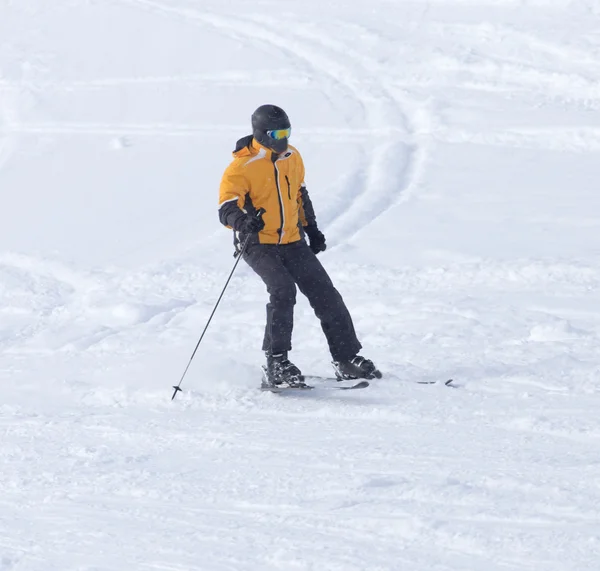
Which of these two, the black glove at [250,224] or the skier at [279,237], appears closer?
the black glove at [250,224]

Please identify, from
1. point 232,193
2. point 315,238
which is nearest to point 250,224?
point 232,193

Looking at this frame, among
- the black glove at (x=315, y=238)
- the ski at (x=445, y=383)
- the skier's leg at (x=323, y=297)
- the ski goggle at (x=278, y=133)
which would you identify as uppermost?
the ski goggle at (x=278, y=133)

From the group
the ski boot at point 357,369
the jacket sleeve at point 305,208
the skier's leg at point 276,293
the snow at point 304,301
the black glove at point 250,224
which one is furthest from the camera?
Answer: the jacket sleeve at point 305,208

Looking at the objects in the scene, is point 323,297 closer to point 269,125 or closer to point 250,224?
point 250,224

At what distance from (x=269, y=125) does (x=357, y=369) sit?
1477 mm

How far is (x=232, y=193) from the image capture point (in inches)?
220

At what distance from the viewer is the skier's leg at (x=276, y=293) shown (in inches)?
224

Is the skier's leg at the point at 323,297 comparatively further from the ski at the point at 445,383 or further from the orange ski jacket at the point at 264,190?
the ski at the point at 445,383

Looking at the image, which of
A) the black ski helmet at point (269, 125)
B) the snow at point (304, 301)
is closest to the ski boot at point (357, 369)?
the snow at point (304, 301)

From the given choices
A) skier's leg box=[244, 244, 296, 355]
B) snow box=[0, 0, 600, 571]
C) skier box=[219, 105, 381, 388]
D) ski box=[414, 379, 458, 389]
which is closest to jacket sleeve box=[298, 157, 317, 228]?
skier box=[219, 105, 381, 388]

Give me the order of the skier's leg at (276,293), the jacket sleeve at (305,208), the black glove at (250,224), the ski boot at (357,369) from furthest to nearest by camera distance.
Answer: the jacket sleeve at (305,208), the ski boot at (357,369), the skier's leg at (276,293), the black glove at (250,224)

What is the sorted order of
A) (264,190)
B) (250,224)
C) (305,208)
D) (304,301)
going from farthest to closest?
1. (304,301)
2. (305,208)
3. (264,190)
4. (250,224)

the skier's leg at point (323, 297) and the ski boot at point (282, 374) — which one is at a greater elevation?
the skier's leg at point (323, 297)

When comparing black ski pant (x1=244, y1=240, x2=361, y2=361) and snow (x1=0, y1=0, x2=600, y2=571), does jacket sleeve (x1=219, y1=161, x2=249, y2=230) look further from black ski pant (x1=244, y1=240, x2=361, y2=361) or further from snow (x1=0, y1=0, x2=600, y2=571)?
snow (x1=0, y1=0, x2=600, y2=571)
